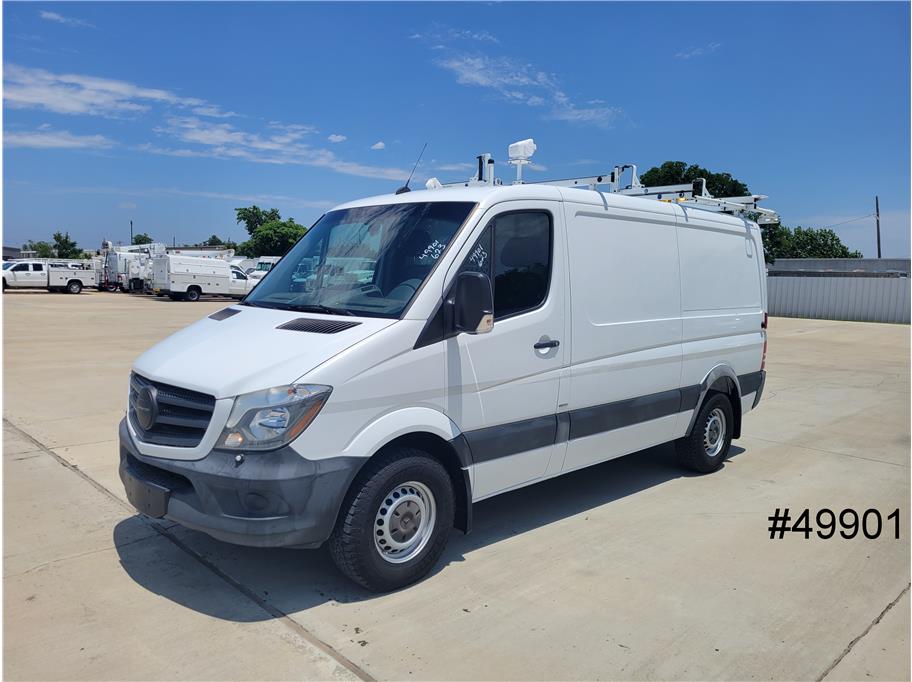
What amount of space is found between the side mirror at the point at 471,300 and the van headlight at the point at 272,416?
3.21 ft

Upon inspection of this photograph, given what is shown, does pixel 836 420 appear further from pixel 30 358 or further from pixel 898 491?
pixel 30 358

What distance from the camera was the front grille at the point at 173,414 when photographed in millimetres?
3723

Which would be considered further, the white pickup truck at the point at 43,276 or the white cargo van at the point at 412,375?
the white pickup truck at the point at 43,276

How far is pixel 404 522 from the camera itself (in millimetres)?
4031

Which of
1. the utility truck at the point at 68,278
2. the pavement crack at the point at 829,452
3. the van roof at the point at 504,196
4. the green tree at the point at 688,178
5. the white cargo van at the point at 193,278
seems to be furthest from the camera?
the utility truck at the point at 68,278

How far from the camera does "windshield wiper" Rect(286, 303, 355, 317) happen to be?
4260mm

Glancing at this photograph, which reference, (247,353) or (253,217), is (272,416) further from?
(253,217)

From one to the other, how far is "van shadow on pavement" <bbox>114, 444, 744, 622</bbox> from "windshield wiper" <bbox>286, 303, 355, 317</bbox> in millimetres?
1556

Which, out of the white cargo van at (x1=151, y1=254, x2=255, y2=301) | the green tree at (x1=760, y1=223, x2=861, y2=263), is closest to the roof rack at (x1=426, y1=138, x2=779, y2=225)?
the white cargo van at (x1=151, y1=254, x2=255, y2=301)

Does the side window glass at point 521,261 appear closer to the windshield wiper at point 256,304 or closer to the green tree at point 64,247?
the windshield wiper at point 256,304

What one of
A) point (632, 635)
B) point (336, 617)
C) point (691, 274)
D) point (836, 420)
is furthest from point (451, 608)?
point (836, 420)

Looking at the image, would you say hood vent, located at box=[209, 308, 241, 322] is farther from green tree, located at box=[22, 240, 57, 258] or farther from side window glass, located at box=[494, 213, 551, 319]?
green tree, located at box=[22, 240, 57, 258]

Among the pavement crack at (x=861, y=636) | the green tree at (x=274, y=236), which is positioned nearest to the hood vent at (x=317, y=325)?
the pavement crack at (x=861, y=636)

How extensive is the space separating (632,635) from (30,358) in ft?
43.0
